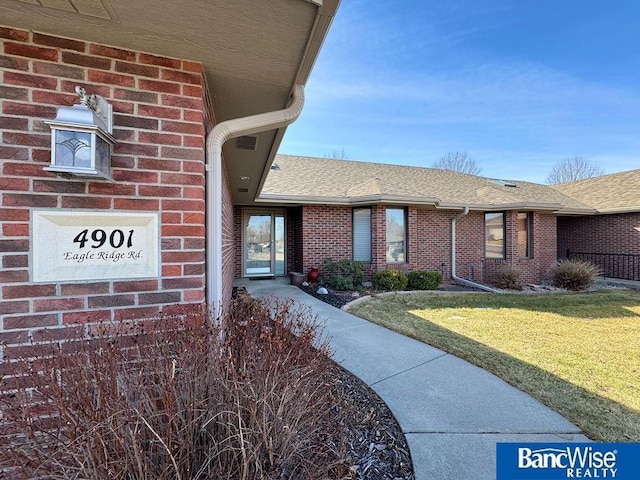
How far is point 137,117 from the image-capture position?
1859 millimetres

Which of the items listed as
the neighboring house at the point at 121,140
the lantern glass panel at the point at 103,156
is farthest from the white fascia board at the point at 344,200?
the lantern glass panel at the point at 103,156

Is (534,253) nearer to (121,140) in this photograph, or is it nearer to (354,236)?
(354,236)

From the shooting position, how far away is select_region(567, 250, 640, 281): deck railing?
11.2m

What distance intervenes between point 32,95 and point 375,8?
5.28m

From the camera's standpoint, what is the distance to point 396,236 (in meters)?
Result: 10.2

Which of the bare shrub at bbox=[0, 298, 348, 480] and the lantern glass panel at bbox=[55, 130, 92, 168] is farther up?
the lantern glass panel at bbox=[55, 130, 92, 168]

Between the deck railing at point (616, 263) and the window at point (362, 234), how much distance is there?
10327 millimetres

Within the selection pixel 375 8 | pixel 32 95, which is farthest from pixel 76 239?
pixel 375 8

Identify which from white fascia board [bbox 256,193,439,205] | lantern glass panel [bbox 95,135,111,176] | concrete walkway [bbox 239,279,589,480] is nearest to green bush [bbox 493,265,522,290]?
white fascia board [bbox 256,193,439,205]

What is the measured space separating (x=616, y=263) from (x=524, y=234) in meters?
4.24

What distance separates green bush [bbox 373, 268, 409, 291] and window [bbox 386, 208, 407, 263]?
1079 millimetres

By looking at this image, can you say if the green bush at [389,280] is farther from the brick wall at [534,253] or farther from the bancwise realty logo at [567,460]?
the bancwise realty logo at [567,460]

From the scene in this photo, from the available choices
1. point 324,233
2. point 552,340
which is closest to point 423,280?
point 324,233

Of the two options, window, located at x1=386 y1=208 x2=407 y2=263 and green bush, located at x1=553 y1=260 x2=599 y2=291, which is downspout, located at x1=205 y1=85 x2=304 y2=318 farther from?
green bush, located at x1=553 y1=260 x2=599 y2=291
